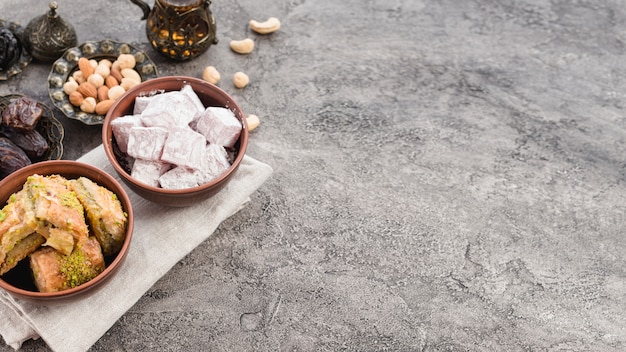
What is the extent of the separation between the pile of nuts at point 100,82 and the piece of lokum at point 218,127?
34 cm

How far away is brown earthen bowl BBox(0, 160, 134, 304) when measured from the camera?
1195 mm

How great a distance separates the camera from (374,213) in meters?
1.64

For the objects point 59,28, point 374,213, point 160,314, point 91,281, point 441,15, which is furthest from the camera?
point 441,15

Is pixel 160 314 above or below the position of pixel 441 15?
below

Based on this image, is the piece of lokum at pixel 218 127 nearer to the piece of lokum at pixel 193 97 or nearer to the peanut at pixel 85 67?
the piece of lokum at pixel 193 97

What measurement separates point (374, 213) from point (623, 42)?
1215mm

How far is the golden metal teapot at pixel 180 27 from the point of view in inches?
68.2

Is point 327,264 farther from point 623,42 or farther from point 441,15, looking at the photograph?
point 623,42

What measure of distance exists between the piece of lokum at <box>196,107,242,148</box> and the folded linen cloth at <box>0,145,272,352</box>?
14cm

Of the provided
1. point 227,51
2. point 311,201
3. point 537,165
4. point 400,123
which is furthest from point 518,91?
point 227,51

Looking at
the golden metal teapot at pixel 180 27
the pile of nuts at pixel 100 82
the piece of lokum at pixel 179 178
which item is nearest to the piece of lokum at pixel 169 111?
the piece of lokum at pixel 179 178

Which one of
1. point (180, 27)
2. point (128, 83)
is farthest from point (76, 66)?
point (180, 27)

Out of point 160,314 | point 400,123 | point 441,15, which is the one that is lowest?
point 160,314

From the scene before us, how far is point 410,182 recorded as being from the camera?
1720 mm
